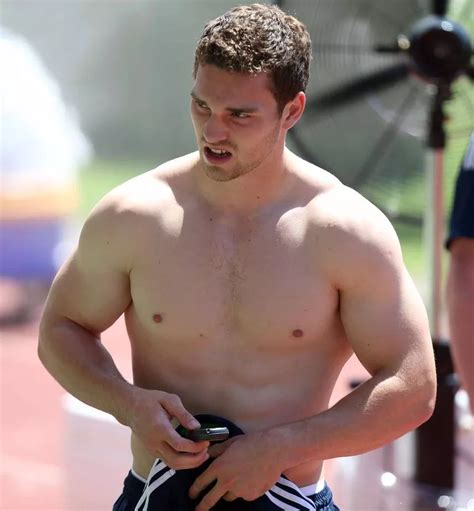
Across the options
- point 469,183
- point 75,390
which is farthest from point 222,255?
point 469,183

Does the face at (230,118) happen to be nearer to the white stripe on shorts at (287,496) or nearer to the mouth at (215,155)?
the mouth at (215,155)

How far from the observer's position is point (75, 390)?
7.98ft

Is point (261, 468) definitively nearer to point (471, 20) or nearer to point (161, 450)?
point (161, 450)

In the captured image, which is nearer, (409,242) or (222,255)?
(222,255)

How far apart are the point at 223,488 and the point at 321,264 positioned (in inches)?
18.5

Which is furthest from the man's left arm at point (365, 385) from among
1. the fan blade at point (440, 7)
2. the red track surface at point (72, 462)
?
the fan blade at point (440, 7)

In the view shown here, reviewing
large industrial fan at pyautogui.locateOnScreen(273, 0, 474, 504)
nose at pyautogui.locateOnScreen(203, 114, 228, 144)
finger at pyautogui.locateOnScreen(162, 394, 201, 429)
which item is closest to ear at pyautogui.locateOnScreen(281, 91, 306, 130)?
nose at pyautogui.locateOnScreen(203, 114, 228, 144)

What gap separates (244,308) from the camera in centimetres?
236

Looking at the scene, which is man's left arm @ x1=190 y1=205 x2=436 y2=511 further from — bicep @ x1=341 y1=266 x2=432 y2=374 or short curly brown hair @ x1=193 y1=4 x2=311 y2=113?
short curly brown hair @ x1=193 y1=4 x2=311 y2=113

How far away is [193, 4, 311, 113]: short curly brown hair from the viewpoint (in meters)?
2.20

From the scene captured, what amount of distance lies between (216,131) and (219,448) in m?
0.60

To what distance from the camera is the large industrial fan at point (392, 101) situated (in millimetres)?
4090

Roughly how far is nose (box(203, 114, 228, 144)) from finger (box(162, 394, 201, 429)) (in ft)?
1.61

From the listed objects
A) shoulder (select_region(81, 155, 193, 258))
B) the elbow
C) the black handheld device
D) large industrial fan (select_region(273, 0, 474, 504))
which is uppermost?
large industrial fan (select_region(273, 0, 474, 504))
